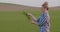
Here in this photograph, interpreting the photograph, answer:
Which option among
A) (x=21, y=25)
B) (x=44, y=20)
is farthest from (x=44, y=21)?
(x=21, y=25)

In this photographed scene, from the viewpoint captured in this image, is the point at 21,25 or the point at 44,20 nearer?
the point at 44,20

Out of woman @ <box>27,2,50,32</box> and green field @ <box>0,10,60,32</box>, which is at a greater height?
woman @ <box>27,2,50,32</box>

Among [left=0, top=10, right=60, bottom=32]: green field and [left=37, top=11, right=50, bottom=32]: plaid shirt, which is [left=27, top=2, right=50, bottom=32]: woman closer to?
[left=37, top=11, right=50, bottom=32]: plaid shirt

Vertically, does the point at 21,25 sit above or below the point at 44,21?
below

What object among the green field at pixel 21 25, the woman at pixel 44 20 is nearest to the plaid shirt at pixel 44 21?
the woman at pixel 44 20

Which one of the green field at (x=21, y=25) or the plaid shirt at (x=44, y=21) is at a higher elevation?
the plaid shirt at (x=44, y=21)

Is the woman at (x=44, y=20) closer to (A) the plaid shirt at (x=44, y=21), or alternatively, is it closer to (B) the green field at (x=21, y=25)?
(A) the plaid shirt at (x=44, y=21)

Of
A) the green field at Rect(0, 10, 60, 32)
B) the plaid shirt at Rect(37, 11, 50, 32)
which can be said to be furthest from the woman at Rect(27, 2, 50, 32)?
the green field at Rect(0, 10, 60, 32)

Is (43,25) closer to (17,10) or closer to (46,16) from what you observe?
(46,16)

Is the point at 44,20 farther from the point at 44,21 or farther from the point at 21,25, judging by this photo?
the point at 21,25

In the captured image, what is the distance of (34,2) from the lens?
1600cm

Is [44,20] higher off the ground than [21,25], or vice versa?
[44,20]

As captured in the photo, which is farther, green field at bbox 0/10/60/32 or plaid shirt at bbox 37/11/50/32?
green field at bbox 0/10/60/32

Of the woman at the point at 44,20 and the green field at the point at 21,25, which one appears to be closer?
the woman at the point at 44,20
